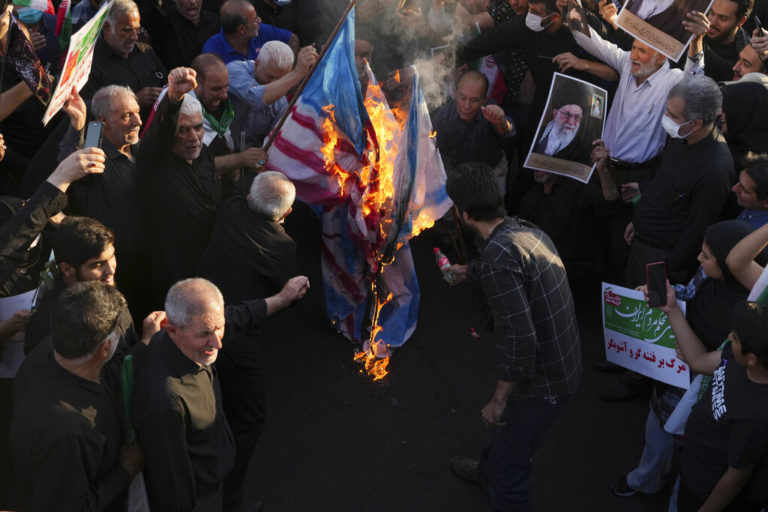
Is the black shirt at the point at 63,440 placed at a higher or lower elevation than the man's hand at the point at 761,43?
lower

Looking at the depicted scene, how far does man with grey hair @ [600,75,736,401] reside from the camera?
4.50 meters

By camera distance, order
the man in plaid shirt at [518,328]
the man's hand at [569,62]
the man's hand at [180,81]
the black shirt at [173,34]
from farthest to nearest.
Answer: the black shirt at [173,34] < the man's hand at [569,62] < the man's hand at [180,81] < the man in plaid shirt at [518,328]

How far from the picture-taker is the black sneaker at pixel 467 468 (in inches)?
169

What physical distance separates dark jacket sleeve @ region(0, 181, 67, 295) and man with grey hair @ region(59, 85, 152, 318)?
0.68 meters

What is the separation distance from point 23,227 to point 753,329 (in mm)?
3433

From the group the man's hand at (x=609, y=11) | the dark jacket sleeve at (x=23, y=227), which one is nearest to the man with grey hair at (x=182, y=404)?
the dark jacket sleeve at (x=23, y=227)

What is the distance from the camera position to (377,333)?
5590 mm

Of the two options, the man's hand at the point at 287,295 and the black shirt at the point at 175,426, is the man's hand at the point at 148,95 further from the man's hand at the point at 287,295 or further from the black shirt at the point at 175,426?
the black shirt at the point at 175,426

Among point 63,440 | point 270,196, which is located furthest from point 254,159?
point 63,440

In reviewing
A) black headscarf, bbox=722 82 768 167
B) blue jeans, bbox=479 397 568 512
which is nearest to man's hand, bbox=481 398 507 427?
blue jeans, bbox=479 397 568 512

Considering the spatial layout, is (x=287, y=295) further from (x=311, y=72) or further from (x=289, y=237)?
(x=311, y=72)

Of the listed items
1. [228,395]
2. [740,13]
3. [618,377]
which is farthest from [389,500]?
[740,13]

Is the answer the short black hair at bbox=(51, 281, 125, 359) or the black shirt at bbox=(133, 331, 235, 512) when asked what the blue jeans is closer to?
the black shirt at bbox=(133, 331, 235, 512)

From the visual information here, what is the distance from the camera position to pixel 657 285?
12.0 ft
